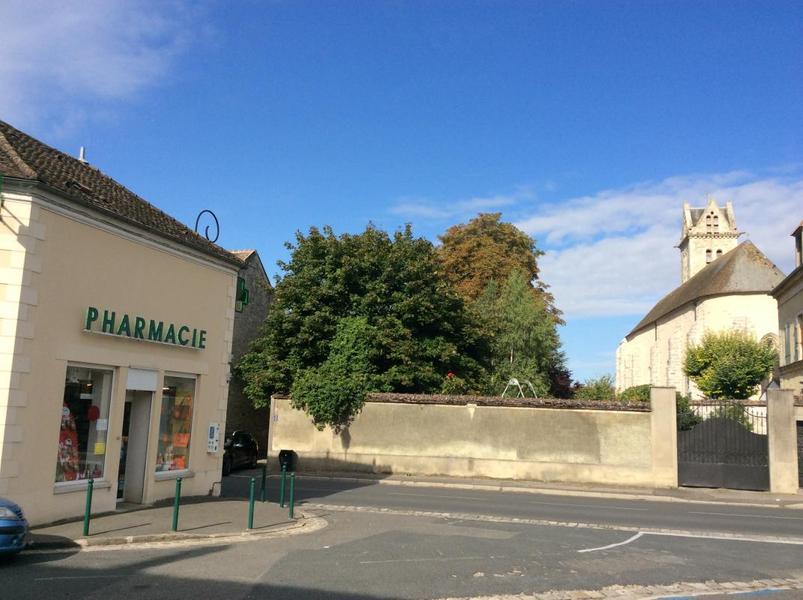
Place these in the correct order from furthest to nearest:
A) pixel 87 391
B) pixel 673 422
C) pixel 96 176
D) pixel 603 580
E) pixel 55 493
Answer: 1. pixel 673 422
2. pixel 96 176
3. pixel 87 391
4. pixel 55 493
5. pixel 603 580

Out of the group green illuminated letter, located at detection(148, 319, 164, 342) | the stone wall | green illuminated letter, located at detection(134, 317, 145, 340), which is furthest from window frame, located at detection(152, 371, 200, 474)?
the stone wall

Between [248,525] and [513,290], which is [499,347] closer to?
[513,290]

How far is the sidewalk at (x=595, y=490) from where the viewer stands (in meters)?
18.9

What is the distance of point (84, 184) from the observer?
12266mm

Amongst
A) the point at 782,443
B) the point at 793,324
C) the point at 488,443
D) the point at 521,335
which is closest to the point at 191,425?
the point at 488,443

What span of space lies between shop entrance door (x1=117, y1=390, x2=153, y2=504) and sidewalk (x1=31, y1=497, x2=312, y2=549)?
62cm

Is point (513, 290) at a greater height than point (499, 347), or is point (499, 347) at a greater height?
point (513, 290)

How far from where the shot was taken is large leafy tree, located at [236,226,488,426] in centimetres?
2499

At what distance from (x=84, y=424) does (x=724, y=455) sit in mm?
18664

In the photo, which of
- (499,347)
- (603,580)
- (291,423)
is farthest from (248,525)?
(499,347)

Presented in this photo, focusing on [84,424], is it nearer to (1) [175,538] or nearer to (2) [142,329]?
(2) [142,329]

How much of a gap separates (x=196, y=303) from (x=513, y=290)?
77.6ft

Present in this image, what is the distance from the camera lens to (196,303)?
14.1 meters

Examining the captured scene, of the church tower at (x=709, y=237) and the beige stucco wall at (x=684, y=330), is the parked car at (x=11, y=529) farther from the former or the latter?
the church tower at (x=709, y=237)
